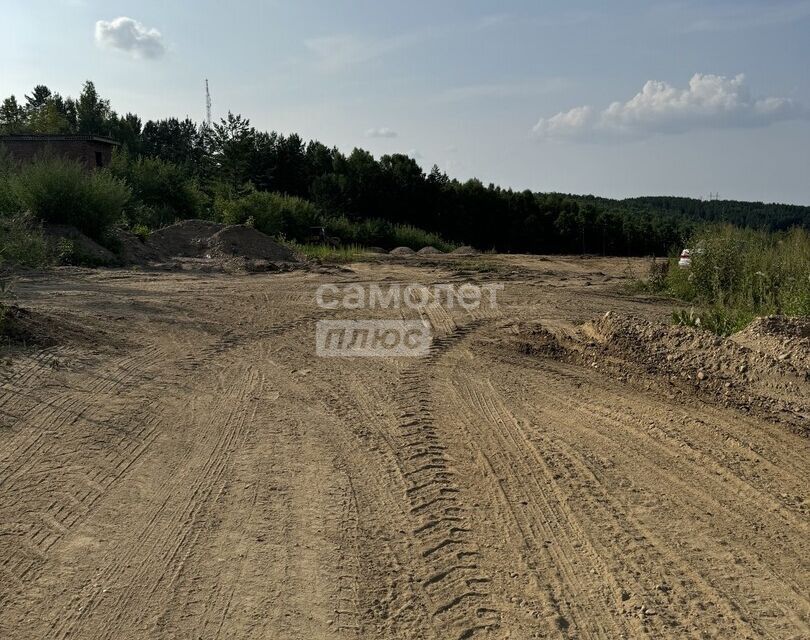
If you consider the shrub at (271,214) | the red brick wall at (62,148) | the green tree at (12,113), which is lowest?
the shrub at (271,214)

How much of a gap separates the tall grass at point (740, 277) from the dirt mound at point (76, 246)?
Result: 14.6 metres

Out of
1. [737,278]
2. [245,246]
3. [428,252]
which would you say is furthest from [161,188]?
[737,278]

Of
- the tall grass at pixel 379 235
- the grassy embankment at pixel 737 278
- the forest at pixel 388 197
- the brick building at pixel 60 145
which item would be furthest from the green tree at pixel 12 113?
the grassy embankment at pixel 737 278

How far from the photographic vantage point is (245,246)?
24375 mm

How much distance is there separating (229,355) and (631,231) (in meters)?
60.9

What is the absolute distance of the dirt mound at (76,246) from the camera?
19422mm

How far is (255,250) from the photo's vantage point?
2420cm

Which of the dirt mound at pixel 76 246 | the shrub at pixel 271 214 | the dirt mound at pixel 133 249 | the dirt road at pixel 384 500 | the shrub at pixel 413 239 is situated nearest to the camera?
the dirt road at pixel 384 500

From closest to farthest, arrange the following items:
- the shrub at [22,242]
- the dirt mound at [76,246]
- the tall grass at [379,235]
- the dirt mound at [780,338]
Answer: the dirt mound at [780,338], the shrub at [22,242], the dirt mound at [76,246], the tall grass at [379,235]

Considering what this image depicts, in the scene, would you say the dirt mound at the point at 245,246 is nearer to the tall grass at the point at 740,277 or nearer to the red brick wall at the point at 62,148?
the tall grass at the point at 740,277

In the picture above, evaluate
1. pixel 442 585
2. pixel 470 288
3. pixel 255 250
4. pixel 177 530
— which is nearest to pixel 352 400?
pixel 177 530

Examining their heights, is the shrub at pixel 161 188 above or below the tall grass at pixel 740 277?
above

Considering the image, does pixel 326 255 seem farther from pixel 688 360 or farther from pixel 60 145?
pixel 60 145

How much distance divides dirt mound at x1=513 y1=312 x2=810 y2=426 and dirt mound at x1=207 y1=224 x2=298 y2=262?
14375 millimetres
